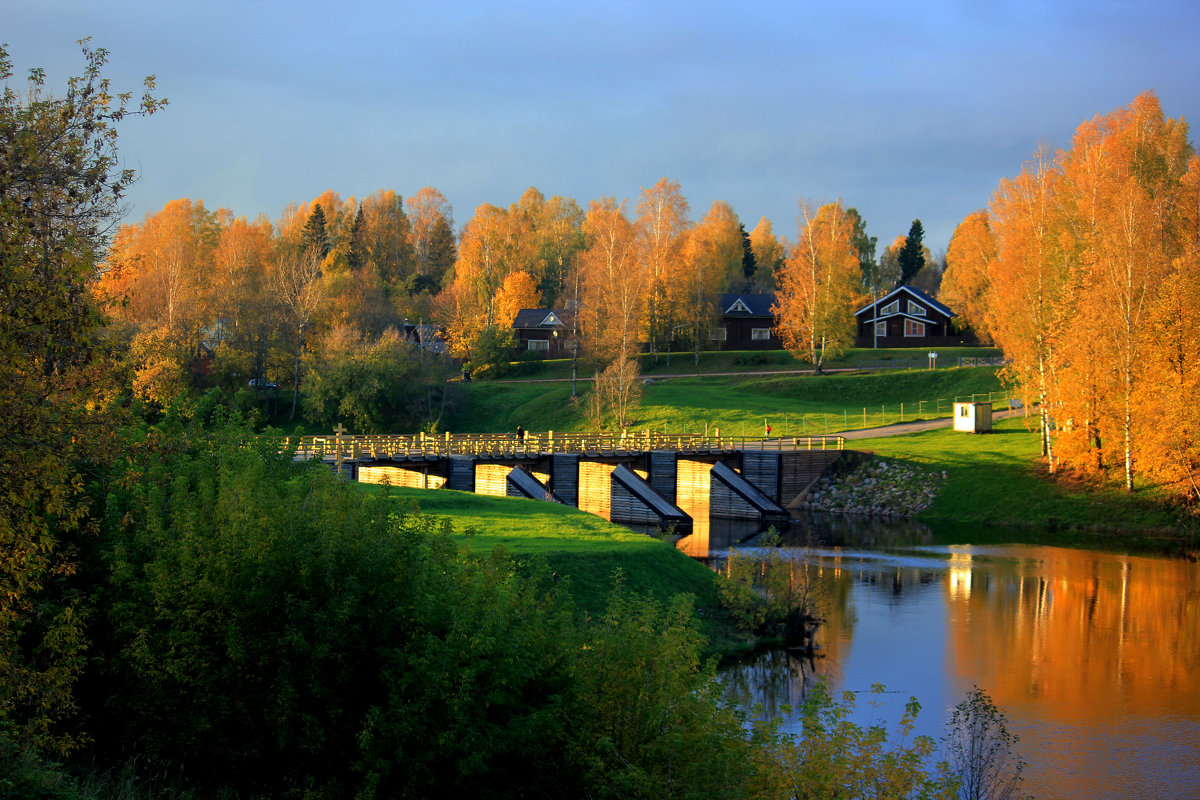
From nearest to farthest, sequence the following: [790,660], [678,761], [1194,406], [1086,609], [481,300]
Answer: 1. [678,761]
2. [790,660]
3. [1086,609]
4. [1194,406]
5. [481,300]

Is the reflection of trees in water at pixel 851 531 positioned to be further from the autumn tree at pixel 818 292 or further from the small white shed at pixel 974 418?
the autumn tree at pixel 818 292

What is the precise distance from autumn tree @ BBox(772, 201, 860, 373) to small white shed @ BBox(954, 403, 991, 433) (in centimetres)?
1878

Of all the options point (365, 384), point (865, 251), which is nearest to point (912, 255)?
point (865, 251)

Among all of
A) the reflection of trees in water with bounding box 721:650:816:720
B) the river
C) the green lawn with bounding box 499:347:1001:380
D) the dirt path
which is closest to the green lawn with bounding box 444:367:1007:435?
→ the dirt path

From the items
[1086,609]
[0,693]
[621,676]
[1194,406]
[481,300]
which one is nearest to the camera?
[0,693]

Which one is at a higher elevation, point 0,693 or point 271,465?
point 271,465

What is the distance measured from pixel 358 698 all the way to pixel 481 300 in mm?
82736

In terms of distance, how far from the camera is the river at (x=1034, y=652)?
18031 mm

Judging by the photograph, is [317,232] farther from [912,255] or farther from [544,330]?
[912,255]

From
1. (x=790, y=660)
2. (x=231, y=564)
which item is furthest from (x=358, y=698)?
(x=790, y=660)

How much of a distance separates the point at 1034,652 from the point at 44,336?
23.1 metres

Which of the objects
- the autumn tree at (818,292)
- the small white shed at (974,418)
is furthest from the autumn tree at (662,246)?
the small white shed at (974,418)

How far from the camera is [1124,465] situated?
45031 millimetres

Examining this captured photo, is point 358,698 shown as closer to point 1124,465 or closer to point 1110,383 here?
point 1110,383
